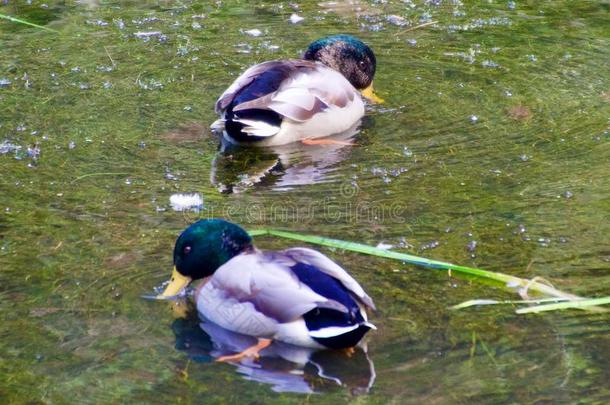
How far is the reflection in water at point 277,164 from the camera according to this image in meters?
6.61

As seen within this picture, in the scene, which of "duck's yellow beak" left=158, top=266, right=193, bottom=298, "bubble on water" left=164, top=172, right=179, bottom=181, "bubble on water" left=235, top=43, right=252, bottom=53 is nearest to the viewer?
"duck's yellow beak" left=158, top=266, right=193, bottom=298

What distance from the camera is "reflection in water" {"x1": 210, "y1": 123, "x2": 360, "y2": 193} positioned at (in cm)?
661

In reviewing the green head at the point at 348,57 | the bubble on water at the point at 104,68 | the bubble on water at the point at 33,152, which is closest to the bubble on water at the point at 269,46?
the green head at the point at 348,57

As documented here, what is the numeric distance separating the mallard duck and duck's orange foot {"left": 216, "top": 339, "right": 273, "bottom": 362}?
2583mm

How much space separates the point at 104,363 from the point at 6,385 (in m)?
0.39

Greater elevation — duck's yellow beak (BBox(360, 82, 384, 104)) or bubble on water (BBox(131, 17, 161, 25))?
duck's yellow beak (BBox(360, 82, 384, 104))

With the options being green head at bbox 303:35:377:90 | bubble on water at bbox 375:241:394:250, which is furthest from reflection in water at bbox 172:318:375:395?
green head at bbox 303:35:377:90

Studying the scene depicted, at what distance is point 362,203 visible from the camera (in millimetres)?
6141

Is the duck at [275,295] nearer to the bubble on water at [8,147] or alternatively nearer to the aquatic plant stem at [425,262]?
the aquatic plant stem at [425,262]

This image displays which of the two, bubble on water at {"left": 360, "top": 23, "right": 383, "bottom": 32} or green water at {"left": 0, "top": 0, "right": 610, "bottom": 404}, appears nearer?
green water at {"left": 0, "top": 0, "right": 610, "bottom": 404}

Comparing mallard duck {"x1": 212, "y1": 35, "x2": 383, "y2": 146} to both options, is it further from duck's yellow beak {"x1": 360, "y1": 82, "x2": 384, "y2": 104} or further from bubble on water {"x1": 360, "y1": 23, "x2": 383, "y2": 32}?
bubble on water {"x1": 360, "y1": 23, "x2": 383, "y2": 32}

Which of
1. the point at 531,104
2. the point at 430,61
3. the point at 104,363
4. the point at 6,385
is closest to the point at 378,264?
the point at 104,363

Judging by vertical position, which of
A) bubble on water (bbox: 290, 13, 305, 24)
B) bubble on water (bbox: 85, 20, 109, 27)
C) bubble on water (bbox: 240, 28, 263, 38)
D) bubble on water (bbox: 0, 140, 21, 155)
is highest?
bubble on water (bbox: 0, 140, 21, 155)

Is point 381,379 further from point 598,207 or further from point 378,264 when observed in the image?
point 598,207
